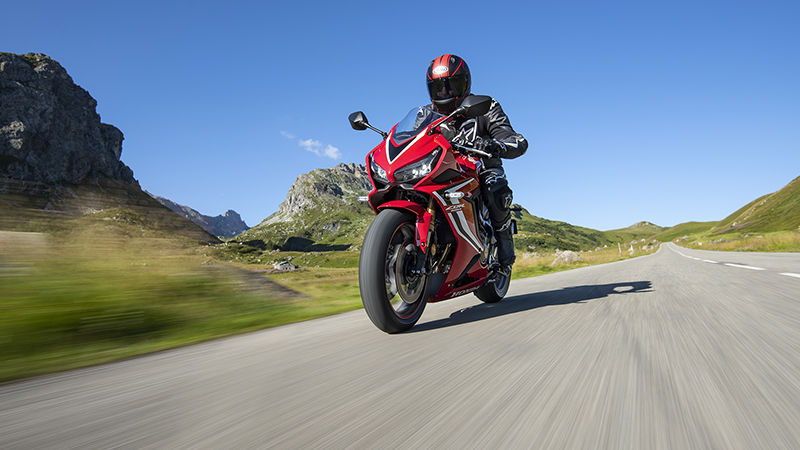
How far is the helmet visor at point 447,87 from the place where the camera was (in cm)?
436

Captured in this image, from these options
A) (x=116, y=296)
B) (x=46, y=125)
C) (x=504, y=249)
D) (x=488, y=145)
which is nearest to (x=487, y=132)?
(x=488, y=145)

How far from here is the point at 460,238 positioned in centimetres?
370

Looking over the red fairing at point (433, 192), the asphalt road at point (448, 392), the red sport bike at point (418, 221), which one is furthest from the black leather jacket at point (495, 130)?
the asphalt road at point (448, 392)

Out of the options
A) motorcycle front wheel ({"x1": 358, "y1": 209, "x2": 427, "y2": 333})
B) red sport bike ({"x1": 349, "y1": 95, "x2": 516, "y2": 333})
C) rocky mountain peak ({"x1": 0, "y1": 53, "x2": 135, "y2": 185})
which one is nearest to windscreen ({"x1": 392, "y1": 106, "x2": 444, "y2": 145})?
red sport bike ({"x1": 349, "y1": 95, "x2": 516, "y2": 333})

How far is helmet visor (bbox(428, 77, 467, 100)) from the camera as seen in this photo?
436 centimetres

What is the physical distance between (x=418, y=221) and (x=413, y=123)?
1075 millimetres

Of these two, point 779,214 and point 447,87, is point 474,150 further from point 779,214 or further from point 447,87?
point 779,214

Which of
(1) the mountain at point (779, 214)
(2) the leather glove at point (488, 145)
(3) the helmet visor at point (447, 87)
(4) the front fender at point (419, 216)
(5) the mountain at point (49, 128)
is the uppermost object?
(5) the mountain at point (49, 128)

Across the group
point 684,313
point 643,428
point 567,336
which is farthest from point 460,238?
point 643,428

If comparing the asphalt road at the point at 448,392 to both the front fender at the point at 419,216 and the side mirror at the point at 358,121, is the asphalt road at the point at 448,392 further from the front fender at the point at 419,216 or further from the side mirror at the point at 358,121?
the side mirror at the point at 358,121

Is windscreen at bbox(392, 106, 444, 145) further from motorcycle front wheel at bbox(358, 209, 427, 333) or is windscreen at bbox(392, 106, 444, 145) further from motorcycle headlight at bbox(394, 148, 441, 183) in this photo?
motorcycle front wheel at bbox(358, 209, 427, 333)

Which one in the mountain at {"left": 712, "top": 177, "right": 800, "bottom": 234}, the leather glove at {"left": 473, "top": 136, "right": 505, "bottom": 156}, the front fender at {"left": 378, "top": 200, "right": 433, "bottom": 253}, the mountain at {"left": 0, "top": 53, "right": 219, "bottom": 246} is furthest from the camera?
the mountain at {"left": 0, "top": 53, "right": 219, "bottom": 246}

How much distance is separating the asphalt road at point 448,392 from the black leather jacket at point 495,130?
6.57ft

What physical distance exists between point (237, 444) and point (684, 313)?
3.64m
